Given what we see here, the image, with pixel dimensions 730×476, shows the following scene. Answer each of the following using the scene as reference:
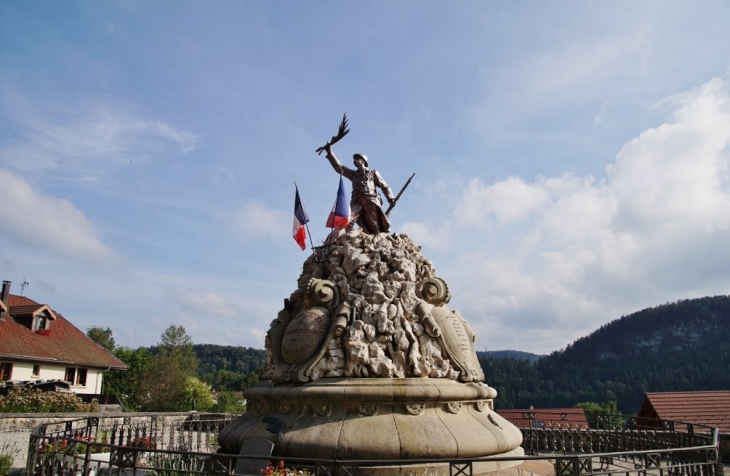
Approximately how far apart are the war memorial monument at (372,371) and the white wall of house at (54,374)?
2117 centimetres

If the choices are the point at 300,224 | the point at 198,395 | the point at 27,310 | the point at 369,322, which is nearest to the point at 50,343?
the point at 27,310

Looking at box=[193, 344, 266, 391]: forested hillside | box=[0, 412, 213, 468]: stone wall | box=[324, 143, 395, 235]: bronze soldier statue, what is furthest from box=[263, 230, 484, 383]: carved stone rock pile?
box=[193, 344, 266, 391]: forested hillside

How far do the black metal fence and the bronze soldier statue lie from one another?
590 cm

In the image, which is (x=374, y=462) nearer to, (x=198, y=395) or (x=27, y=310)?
(x=27, y=310)

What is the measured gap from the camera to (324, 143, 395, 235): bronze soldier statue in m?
12.9

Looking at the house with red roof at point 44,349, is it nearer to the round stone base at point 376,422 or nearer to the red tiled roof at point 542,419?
the round stone base at point 376,422

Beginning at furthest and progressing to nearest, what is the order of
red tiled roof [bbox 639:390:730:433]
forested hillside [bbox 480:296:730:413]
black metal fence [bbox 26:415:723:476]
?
forested hillside [bbox 480:296:730:413] < red tiled roof [bbox 639:390:730:433] < black metal fence [bbox 26:415:723:476]

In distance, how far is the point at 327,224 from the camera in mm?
12930

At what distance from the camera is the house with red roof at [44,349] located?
26.2 metres

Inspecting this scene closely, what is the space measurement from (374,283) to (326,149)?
14.0ft

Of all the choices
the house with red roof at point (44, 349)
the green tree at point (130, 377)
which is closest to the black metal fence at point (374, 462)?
the house with red roof at point (44, 349)

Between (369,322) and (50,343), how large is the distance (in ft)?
86.7

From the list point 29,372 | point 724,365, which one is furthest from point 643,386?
point 29,372

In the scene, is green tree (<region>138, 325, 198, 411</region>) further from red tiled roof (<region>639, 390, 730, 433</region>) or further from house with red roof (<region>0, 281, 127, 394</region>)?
red tiled roof (<region>639, 390, 730, 433</region>)
